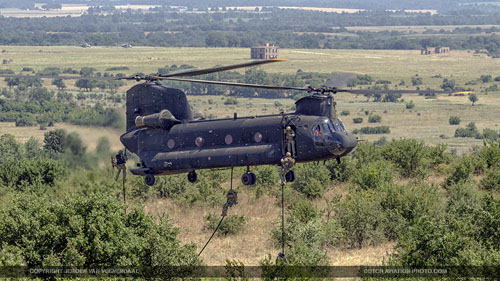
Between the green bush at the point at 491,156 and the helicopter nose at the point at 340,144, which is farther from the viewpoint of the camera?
the green bush at the point at 491,156

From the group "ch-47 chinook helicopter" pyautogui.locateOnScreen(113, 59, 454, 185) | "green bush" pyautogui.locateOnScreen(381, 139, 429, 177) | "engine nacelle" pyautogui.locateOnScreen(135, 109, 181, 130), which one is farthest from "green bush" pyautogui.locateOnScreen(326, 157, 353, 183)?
"engine nacelle" pyautogui.locateOnScreen(135, 109, 181, 130)

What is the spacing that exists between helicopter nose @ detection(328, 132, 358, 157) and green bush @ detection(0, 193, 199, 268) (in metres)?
6.47

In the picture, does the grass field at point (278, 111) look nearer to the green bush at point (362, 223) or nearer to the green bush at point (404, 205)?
the green bush at point (362, 223)

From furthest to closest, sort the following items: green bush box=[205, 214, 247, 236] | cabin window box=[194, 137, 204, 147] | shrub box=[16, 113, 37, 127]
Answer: shrub box=[16, 113, 37, 127], green bush box=[205, 214, 247, 236], cabin window box=[194, 137, 204, 147]

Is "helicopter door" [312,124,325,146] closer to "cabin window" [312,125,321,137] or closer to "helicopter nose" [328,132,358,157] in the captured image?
"cabin window" [312,125,321,137]

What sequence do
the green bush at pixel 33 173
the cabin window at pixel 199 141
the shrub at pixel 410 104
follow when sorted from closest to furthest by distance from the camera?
the cabin window at pixel 199 141 → the green bush at pixel 33 173 → the shrub at pixel 410 104

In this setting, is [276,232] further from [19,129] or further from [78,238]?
Result: [19,129]

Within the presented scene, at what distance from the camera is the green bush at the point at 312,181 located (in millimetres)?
43750

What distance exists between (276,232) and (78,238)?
36.5 ft

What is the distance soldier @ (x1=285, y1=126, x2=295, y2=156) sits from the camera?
27.6 metres

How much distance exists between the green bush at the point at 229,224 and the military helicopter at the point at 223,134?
7.29 m

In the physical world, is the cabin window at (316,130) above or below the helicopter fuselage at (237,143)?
above

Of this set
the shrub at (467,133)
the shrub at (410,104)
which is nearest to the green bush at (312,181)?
the shrub at (467,133)

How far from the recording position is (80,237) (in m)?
26.6
